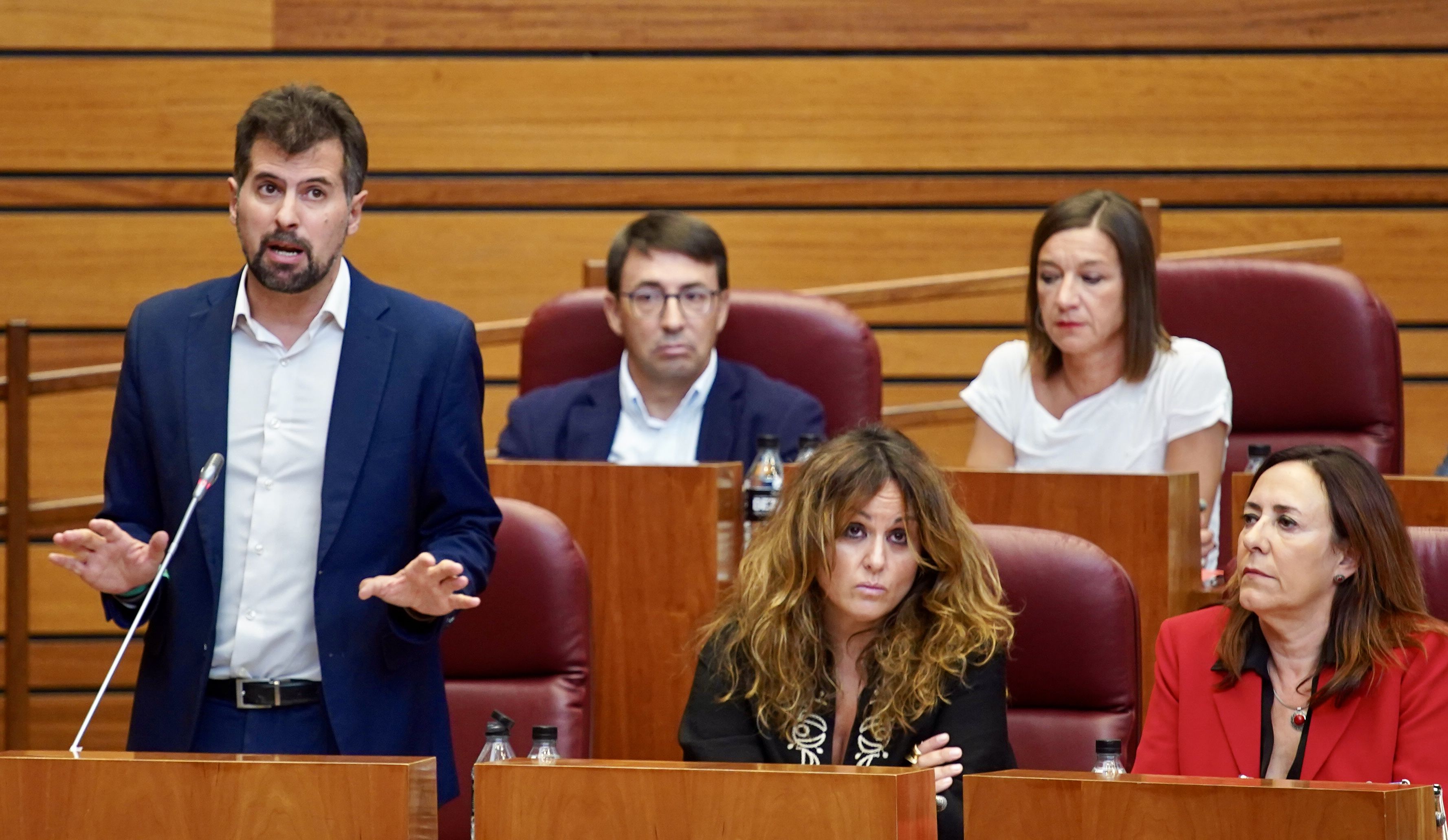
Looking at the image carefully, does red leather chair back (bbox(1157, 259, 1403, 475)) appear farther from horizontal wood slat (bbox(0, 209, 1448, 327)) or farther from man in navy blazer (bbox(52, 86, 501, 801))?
man in navy blazer (bbox(52, 86, 501, 801))

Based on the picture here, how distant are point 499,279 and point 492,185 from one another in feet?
0.72

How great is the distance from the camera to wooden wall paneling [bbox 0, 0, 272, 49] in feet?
12.8

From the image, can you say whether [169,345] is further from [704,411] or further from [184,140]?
[184,140]

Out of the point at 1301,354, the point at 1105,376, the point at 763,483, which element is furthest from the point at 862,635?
the point at 1301,354

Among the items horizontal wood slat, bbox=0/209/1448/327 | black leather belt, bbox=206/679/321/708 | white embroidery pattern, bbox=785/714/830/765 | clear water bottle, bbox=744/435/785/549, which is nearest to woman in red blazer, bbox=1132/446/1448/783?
white embroidery pattern, bbox=785/714/830/765

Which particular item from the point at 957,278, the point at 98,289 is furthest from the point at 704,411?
the point at 98,289

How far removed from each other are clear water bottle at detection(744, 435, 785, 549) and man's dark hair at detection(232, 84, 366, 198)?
0.81m

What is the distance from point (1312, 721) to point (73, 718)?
9.89ft

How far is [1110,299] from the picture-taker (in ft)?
8.95

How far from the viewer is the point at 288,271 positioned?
5.94 feet

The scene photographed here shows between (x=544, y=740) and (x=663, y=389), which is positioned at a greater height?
(x=663, y=389)

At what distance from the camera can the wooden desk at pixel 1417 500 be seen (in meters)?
2.22

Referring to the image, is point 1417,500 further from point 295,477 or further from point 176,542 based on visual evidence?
point 176,542

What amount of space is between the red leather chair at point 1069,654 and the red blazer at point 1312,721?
0.17ft
